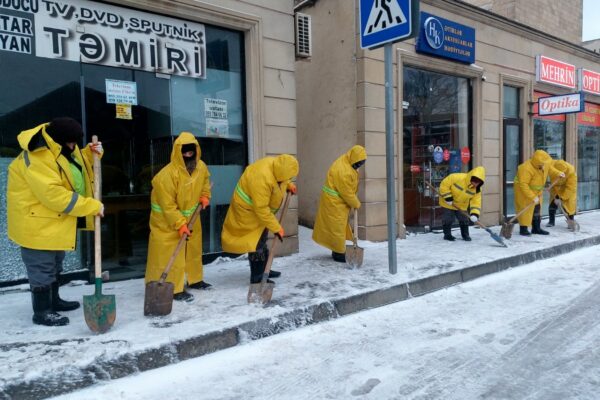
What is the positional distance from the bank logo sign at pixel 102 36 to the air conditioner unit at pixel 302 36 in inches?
57.7

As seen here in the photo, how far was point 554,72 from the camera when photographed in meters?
11.0

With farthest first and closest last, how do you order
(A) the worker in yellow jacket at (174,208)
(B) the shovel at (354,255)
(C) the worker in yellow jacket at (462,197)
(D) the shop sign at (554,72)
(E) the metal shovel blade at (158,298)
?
(D) the shop sign at (554,72) → (C) the worker in yellow jacket at (462,197) → (B) the shovel at (354,255) → (A) the worker in yellow jacket at (174,208) → (E) the metal shovel blade at (158,298)

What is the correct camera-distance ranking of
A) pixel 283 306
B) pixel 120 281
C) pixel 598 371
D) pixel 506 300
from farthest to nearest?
1. pixel 120 281
2. pixel 506 300
3. pixel 283 306
4. pixel 598 371

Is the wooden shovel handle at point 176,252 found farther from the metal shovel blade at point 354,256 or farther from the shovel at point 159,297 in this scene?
the metal shovel blade at point 354,256

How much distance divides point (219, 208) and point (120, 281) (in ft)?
5.15

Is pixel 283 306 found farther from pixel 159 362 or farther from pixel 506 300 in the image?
pixel 506 300

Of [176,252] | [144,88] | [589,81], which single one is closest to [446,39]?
[144,88]

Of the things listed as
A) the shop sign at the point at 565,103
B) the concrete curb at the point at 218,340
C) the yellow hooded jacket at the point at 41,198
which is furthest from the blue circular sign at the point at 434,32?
the yellow hooded jacket at the point at 41,198

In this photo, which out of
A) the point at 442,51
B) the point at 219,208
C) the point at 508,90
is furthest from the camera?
the point at 508,90

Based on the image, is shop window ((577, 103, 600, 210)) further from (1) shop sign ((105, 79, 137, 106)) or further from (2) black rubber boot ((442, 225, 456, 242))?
(1) shop sign ((105, 79, 137, 106))

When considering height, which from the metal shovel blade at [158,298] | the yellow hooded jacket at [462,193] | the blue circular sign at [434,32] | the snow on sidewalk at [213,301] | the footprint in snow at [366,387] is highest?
the blue circular sign at [434,32]

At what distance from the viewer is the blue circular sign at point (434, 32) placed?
799 cm

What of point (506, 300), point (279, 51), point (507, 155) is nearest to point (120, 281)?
point (279, 51)

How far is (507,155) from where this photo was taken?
1023 centimetres
